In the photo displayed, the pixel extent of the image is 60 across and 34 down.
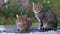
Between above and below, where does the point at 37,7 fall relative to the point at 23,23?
above

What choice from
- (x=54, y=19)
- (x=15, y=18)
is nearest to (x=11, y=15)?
(x=15, y=18)

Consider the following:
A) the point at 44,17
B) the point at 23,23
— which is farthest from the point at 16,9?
the point at 44,17

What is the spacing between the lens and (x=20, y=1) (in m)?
2.21

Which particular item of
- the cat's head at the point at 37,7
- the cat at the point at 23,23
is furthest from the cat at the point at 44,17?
the cat at the point at 23,23

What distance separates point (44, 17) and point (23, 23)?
8.6 inches

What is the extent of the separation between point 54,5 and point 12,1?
43cm

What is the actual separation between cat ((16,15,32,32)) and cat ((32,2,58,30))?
104 millimetres

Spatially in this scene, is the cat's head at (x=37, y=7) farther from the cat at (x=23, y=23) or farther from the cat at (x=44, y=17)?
the cat at (x=23, y=23)

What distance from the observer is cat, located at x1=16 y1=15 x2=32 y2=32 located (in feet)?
6.93

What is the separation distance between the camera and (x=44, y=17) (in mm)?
2145

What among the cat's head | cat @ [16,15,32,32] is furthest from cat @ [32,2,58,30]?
cat @ [16,15,32,32]

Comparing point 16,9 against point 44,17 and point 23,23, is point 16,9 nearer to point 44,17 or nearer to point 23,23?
point 23,23

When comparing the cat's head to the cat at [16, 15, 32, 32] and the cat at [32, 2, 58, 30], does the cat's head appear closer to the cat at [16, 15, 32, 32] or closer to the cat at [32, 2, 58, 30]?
the cat at [32, 2, 58, 30]

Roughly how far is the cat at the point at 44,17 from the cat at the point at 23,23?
10 centimetres
